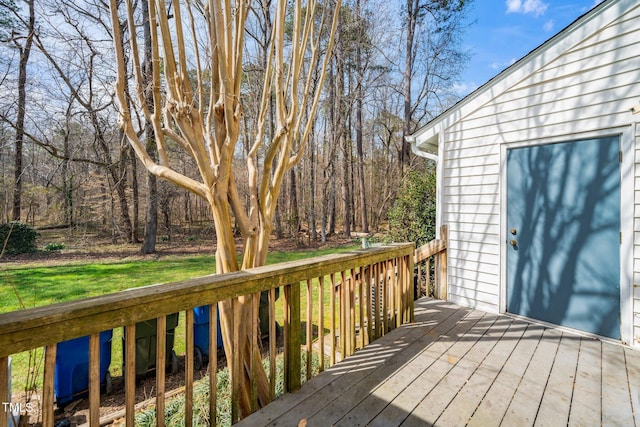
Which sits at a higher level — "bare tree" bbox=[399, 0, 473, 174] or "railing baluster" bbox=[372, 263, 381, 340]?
"bare tree" bbox=[399, 0, 473, 174]

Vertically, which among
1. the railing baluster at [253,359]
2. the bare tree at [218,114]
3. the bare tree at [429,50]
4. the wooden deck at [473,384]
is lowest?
the wooden deck at [473,384]

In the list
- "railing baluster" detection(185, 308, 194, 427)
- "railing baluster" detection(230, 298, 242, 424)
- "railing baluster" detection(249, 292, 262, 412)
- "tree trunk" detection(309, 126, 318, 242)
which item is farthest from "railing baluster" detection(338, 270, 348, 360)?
"tree trunk" detection(309, 126, 318, 242)

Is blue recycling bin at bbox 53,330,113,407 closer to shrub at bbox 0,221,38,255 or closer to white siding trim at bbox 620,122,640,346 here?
white siding trim at bbox 620,122,640,346

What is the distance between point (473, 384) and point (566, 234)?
1.97 m

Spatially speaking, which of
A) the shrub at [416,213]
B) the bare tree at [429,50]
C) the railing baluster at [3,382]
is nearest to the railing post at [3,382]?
the railing baluster at [3,382]

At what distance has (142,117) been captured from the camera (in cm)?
754

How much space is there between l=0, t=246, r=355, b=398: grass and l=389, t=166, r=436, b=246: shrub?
193cm

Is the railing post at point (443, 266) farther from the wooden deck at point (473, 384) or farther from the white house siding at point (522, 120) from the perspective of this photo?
the wooden deck at point (473, 384)

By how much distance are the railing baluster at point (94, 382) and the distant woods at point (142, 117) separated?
6324 mm

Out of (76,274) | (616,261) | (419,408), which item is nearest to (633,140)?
(616,261)

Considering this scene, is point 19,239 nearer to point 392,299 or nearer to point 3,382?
point 3,382

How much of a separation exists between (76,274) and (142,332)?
6172 mm

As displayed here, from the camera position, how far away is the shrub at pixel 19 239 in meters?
9.89

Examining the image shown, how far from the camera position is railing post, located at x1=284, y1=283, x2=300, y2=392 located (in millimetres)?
2037
